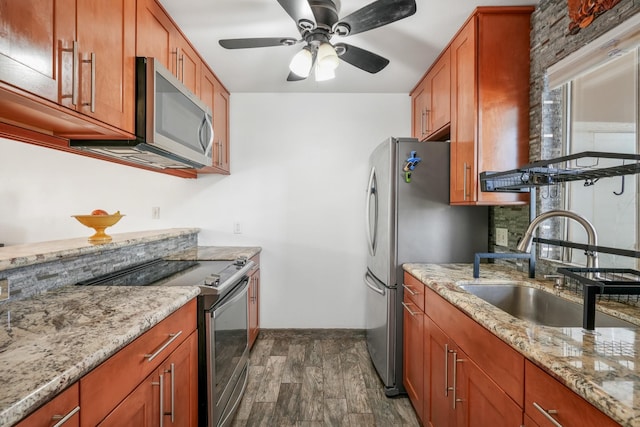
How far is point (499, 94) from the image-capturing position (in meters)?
1.71

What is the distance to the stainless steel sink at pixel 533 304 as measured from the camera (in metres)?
1.24

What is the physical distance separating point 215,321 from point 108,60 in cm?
126

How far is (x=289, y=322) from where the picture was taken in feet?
9.64

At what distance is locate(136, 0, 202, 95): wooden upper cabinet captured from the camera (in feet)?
4.96

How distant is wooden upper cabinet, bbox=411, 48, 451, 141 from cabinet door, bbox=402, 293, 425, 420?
4.28 feet

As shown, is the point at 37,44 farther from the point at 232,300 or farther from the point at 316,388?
the point at 316,388

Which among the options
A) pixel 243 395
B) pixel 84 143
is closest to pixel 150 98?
Result: pixel 84 143

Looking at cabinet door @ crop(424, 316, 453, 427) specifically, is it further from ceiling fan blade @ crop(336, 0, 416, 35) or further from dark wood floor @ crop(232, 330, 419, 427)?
ceiling fan blade @ crop(336, 0, 416, 35)

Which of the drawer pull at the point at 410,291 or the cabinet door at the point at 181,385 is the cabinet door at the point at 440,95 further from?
the cabinet door at the point at 181,385

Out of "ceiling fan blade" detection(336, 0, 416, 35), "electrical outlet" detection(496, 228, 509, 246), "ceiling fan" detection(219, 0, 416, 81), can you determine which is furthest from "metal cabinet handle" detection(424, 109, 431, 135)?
"ceiling fan blade" detection(336, 0, 416, 35)

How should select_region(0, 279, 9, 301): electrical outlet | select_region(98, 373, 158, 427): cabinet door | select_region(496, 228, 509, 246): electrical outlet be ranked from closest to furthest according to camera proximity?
select_region(98, 373, 158, 427): cabinet door → select_region(0, 279, 9, 301): electrical outlet → select_region(496, 228, 509, 246): electrical outlet

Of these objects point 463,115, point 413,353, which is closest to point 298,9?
point 463,115

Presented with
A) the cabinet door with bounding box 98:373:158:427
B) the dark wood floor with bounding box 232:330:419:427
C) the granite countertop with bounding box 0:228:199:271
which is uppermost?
the granite countertop with bounding box 0:228:199:271

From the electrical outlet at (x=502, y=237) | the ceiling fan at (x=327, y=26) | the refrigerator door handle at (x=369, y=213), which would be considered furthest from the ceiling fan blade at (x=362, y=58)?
the electrical outlet at (x=502, y=237)
